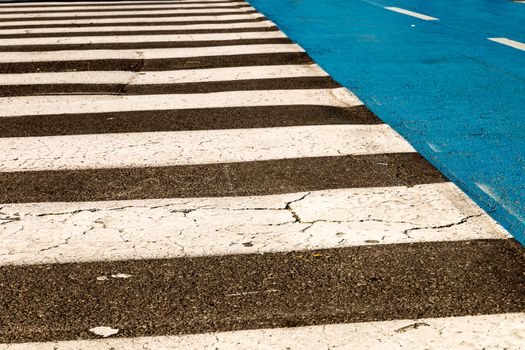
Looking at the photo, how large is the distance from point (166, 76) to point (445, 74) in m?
2.68

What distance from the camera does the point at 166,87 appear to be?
7.02m

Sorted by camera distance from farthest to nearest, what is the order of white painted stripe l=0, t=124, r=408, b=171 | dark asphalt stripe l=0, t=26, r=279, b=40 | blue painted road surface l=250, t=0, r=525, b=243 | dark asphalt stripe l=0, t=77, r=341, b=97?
dark asphalt stripe l=0, t=26, r=279, b=40
dark asphalt stripe l=0, t=77, r=341, b=97
white painted stripe l=0, t=124, r=408, b=171
blue painted road surface l=250, t=0, r=525, b=243

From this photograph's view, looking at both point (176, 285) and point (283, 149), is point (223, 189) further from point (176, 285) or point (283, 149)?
point (176, 285)

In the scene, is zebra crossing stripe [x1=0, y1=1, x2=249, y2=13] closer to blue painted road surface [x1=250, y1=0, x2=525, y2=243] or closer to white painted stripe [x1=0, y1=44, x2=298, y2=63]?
blue painted road surface [x1=250, y1=0, x2=525, y2=243]

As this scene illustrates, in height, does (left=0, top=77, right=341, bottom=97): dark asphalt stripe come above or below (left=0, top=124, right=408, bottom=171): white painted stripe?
below

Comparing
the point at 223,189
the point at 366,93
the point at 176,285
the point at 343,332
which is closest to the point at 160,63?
the point at 366,93

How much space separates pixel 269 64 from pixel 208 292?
5280mm

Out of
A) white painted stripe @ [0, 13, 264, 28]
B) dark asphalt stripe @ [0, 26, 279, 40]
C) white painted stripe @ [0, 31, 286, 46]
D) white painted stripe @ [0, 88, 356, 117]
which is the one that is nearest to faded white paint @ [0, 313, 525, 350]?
white painted stripe @ [0, 88, 356, 117]

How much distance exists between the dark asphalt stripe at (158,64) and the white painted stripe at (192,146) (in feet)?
8.61

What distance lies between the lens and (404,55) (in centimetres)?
856

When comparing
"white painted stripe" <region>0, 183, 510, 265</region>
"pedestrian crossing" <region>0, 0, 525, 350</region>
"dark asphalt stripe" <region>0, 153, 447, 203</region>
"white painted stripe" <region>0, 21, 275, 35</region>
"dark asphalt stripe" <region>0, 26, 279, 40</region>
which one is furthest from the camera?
"white painted stripe" <region>0, 21, 275, 35</region>

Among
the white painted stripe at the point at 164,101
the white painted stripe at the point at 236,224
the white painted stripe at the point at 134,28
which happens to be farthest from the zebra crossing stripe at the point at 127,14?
the white painted stripe at the point at 236,224

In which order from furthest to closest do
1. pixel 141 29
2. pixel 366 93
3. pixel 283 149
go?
pixel 141 29, pixel 366 93, pixel 283 149

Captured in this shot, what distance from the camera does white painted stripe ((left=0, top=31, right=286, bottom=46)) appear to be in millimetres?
9570
